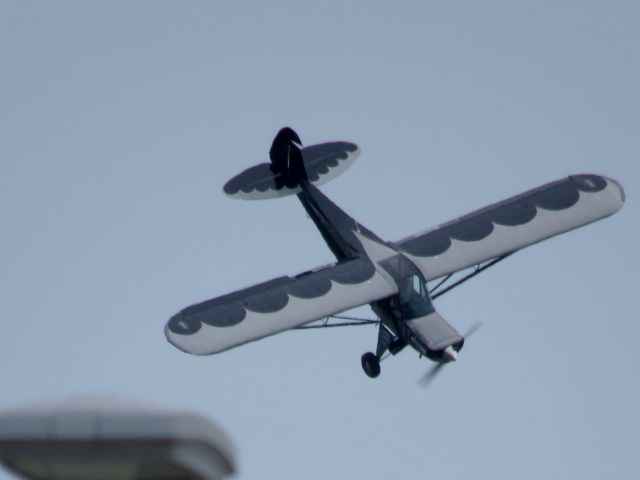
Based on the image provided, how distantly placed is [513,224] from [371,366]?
437 centimetres

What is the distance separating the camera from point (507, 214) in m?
28.5

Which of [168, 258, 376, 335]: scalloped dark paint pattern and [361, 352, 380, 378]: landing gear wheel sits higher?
[168, 258, 376, 335]: scalloped dark paint pattern

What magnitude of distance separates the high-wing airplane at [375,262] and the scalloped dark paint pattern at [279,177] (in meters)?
0.03

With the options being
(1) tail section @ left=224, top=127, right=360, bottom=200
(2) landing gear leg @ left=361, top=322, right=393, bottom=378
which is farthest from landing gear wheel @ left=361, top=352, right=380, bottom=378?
(1) tail section @ left=224, top=127, right=360, bottom=200

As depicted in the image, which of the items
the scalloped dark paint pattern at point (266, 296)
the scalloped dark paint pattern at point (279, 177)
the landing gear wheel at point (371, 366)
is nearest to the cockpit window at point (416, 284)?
the scalloped dark paint pattern at point (266, 296)

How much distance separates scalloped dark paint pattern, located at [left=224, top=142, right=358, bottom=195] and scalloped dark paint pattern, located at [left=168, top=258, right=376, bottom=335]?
16.4 ft

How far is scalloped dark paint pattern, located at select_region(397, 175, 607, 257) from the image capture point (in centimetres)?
2742

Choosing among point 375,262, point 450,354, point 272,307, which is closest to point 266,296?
point 272,307

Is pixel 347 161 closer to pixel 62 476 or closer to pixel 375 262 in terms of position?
pixel 375 262

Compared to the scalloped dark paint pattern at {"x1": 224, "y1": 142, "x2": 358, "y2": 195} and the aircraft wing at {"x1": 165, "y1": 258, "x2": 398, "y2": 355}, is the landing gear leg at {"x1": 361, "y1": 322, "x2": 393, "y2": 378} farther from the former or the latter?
the scalloped dark paint pattern at {"x1": 224, "y1": 142, "x2": 358, "y2": 195}

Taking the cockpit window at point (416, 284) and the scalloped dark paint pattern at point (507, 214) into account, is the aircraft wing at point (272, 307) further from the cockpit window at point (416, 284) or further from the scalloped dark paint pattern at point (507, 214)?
the scalloped dark paint pattern at point (507, 214)

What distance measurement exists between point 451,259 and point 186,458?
80.5ft

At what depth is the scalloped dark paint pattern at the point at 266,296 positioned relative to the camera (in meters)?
24.7

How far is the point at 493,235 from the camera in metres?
27.7
